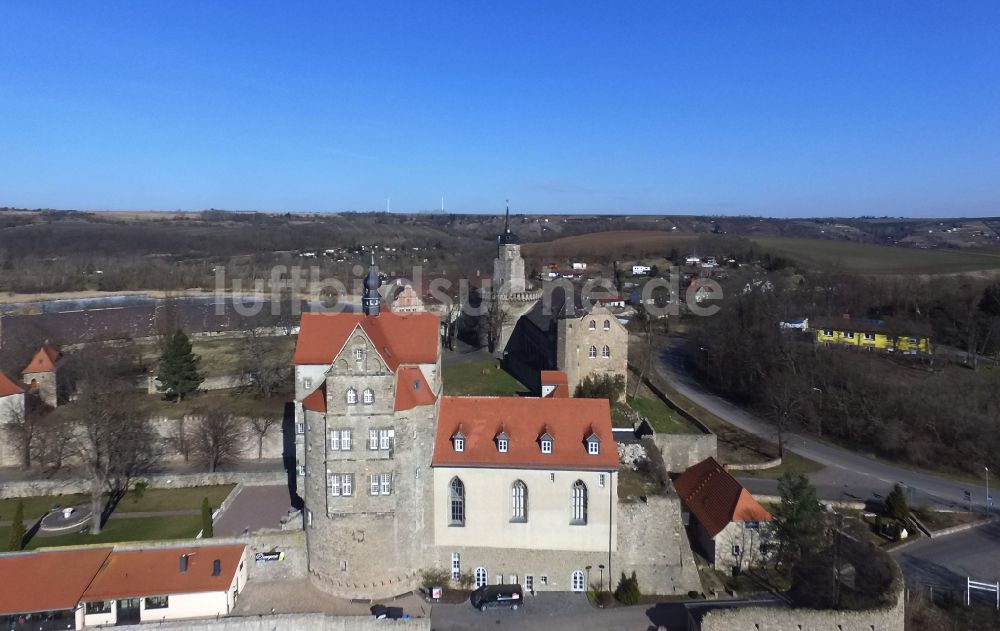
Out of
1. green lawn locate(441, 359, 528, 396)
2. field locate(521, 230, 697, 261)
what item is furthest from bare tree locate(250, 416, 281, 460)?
field locate(521, 230, 697, 261)

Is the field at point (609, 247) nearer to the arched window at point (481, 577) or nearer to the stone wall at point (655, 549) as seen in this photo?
the stone wall at point (655, 549)

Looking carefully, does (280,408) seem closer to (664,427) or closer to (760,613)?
(664,427)

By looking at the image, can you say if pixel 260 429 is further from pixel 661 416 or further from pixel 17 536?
pixel 661 416

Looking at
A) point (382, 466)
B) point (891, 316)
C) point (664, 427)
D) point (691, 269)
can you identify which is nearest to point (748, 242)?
point (691, 269)

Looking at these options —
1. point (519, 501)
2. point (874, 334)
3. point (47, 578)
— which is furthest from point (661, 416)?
point (47, 578)

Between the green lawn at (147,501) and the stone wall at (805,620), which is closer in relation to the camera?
the stone wall at (805,620)

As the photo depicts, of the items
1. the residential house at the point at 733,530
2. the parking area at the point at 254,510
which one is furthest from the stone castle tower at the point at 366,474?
the residential house at the point at 733,530
